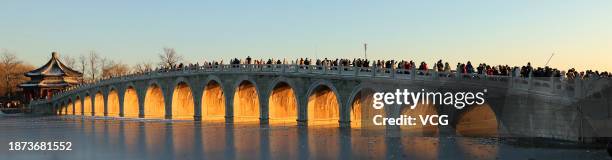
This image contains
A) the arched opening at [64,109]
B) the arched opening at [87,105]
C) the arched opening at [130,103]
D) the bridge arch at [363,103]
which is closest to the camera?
the bridge arch at [363,103]

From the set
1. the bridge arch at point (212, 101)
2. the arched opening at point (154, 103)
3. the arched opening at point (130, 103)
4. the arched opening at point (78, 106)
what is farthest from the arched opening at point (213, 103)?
the arched opening at point (78, 106)


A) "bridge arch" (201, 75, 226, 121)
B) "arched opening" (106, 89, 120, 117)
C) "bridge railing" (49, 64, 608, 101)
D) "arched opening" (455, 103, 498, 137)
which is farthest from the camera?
"arched opening" (106, 89, 120, 117)

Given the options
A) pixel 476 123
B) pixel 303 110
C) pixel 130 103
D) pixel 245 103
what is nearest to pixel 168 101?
pixel 245 103

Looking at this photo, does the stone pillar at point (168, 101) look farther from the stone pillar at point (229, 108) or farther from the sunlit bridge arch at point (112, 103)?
the sunlit bridge arch at point (112, 103)

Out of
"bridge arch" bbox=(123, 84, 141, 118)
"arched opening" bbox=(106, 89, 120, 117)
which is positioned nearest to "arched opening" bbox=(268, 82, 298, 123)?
"bridge arch" bbox=(123, 84, 141, 118)

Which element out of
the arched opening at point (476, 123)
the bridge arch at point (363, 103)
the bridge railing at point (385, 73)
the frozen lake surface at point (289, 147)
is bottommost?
the frozen lake surface at point (289, 147)

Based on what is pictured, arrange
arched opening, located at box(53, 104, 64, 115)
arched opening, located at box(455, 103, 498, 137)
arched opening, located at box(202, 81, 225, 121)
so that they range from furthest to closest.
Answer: arched opening, located at box(53, 104, 64, 115), arched opening, located at box(202, 81, 225, 121), arched opening, located at box(455, 103, 498, 137)

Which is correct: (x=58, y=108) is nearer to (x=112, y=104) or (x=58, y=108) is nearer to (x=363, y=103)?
(x=112, y=104)

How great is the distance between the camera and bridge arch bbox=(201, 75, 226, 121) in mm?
47875

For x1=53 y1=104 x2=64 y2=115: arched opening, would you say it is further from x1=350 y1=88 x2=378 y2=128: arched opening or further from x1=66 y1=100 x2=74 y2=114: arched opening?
x1=350 y1=88 x2=378 y2=128: arched opening

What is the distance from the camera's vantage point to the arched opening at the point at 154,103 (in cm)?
5672

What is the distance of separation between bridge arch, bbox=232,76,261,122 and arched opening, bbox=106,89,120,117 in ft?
67.2

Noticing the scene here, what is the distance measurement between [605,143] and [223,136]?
1707cm

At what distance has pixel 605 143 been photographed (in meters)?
22.0
